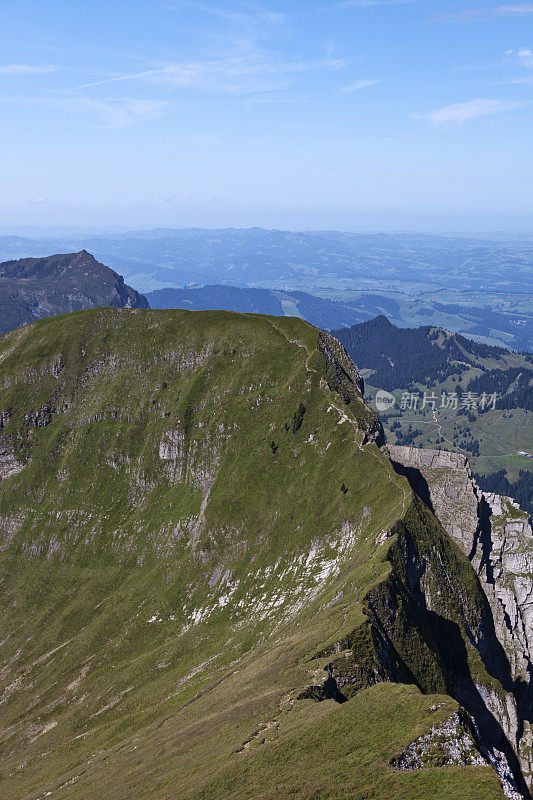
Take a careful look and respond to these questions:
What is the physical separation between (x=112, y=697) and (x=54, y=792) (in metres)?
40.6

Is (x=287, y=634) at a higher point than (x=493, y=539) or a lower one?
higher

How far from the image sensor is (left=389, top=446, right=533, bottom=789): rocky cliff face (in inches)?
6486

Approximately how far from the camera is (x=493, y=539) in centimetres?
18488

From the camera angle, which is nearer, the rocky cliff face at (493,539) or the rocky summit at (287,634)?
Result: the rocky summit at (287,634)

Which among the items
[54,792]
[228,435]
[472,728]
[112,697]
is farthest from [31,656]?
[472,728]

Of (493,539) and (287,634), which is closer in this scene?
(287,634)

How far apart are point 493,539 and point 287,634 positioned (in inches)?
3777

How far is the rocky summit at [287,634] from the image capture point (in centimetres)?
6266

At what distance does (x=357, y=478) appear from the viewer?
158 m

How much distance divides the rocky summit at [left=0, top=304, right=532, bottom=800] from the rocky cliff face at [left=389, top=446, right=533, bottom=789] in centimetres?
65

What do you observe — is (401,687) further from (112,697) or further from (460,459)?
(460,459)

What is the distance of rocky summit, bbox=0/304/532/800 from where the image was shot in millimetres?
62656

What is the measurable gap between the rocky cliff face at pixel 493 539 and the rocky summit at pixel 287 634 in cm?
65

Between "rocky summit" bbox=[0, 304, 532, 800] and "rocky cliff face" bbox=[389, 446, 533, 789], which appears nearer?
"rocky summit" bbox=[0, 304, 532, 800]
